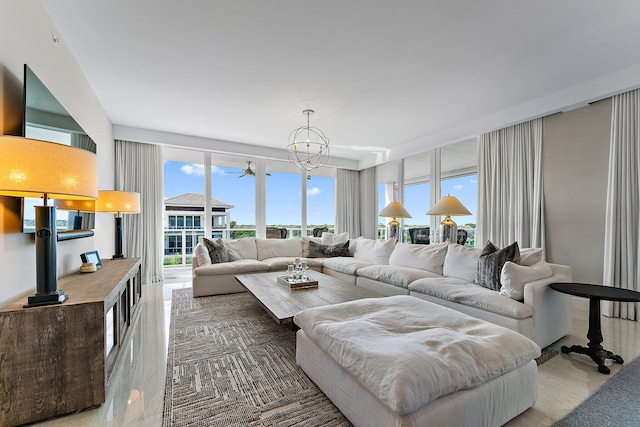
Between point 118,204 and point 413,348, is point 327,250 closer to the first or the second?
point 118,204

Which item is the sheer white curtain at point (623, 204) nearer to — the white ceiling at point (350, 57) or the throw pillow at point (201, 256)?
the white ceiling at point (350, 57)

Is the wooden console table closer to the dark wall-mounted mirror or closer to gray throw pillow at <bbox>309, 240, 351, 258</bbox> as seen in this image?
the dark wall-mounted mirror

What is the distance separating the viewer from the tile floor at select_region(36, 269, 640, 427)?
1509 mm

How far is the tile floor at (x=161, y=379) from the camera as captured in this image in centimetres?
151

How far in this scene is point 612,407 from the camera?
159 centimetres

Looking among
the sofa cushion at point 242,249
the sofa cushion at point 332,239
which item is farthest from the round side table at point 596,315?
the sofa cushion at point 242,249

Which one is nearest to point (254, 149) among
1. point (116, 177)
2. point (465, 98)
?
point (116, 177)

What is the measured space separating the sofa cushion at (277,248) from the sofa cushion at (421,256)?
6.26ft

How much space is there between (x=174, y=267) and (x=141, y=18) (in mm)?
4795

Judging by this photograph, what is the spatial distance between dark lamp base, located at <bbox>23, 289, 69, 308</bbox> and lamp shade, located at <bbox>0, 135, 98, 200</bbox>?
56cm

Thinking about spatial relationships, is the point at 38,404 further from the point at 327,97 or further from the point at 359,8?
the point at 327,97

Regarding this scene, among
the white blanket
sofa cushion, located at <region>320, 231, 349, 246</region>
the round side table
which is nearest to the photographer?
the white blanket

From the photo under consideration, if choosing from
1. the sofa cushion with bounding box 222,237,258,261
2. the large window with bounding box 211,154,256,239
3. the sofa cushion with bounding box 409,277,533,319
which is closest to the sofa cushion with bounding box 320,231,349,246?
the sofa cushion with bounding box 222,237,258,261

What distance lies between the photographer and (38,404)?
1453mm
